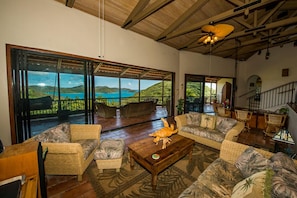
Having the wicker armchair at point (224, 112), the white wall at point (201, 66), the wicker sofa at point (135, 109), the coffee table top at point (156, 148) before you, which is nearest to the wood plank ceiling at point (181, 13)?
the white wall at point (201, 66)

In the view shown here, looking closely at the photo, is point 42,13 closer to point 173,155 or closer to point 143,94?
point 173,155

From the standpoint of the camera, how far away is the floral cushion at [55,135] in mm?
1960

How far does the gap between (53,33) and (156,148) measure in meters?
3.24

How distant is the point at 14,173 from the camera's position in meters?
1.16

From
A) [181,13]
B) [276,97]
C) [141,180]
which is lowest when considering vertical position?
[141,180]

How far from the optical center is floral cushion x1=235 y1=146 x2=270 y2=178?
1403 mm

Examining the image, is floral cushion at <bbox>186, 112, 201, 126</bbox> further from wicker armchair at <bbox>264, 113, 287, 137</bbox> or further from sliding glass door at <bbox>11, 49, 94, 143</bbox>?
sliding glass door at <bbox>11, 49, 94, 143</bbox>

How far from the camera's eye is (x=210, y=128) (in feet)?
11.0

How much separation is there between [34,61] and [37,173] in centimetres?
262

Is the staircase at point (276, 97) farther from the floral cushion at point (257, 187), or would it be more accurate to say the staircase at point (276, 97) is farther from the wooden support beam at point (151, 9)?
the floral cushion at point (257, 187)

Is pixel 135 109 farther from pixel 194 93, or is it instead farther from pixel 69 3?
pixel 69 3

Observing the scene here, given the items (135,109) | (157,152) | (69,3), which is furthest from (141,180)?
(135,109)

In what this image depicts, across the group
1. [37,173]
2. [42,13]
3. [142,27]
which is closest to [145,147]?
[37,173]

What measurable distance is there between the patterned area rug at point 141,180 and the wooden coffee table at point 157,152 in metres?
0.16
